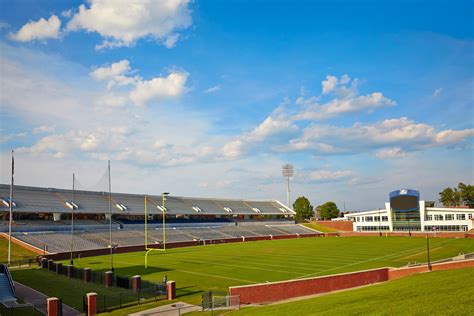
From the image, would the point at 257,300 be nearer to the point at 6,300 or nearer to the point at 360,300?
the point at 360,300

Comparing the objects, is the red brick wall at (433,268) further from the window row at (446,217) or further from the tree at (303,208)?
the tree at (303,208)

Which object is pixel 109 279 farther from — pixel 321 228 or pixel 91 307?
pixel 321 228

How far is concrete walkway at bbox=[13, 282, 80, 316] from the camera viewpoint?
22.6 metres

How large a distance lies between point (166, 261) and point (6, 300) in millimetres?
22562

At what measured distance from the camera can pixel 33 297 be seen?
86.0 feet

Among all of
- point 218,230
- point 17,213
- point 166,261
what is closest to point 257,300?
point 166,261

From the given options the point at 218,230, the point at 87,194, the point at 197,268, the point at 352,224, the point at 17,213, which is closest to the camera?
the point at 197,268

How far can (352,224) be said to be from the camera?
326ft

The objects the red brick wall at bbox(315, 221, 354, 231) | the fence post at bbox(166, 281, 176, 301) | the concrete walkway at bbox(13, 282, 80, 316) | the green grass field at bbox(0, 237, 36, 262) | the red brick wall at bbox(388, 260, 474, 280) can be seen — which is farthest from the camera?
the red brick wall at bbox(315, 221, 354, 231)

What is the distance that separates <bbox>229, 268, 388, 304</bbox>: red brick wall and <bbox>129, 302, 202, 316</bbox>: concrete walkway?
2.46 meters

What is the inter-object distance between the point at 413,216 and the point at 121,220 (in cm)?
6103

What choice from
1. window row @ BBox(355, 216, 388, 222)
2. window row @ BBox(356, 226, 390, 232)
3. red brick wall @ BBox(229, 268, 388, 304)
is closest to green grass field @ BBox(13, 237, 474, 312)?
red brick wall @ BBox(229, 268, 388, 304)

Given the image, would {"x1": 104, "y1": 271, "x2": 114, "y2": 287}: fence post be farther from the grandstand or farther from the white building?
the white building

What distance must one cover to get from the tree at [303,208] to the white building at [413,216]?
46.0m
